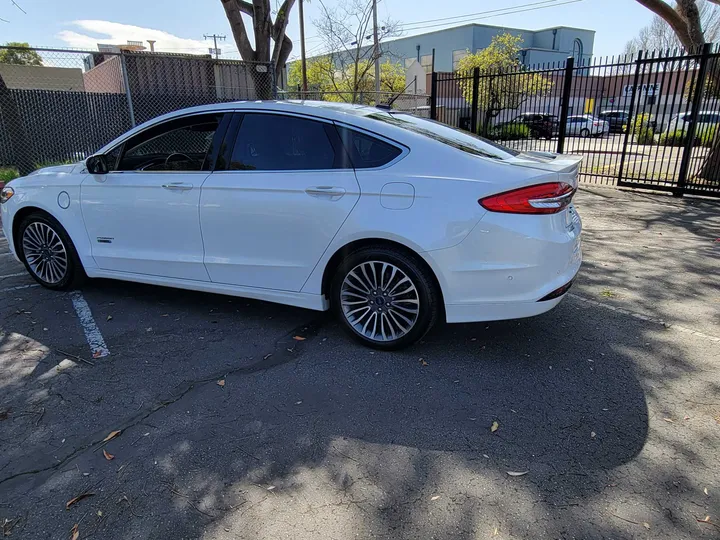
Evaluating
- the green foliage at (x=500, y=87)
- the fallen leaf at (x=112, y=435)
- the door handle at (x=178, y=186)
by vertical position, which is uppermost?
the green foliage at (x=500, y=87)

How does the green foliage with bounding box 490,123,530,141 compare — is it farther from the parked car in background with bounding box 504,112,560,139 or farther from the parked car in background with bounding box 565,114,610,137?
the parked car in background with bounding box 565,114,610,137

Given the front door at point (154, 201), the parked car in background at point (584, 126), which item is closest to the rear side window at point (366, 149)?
the front door at point (154, 201)

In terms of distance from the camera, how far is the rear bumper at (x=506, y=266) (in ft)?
10.4

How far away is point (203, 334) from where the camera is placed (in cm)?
409

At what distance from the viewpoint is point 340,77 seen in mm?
31562

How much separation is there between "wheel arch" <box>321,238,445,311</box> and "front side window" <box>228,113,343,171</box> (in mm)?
572

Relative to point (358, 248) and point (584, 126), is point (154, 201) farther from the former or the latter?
point (584, 126)

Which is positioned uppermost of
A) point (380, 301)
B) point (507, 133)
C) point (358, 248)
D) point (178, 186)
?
point (178, 186)

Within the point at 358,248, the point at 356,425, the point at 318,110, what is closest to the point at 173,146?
the point at 318,110

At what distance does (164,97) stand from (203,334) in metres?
11.7

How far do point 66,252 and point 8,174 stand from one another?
23.5ft

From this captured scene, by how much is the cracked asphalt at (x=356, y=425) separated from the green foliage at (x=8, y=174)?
6.87 meters

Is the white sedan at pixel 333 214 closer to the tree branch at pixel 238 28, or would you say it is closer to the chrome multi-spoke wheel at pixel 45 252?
the chrome multi-spoke wheel at pixel 45 252

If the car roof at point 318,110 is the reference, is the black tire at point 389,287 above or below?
below
